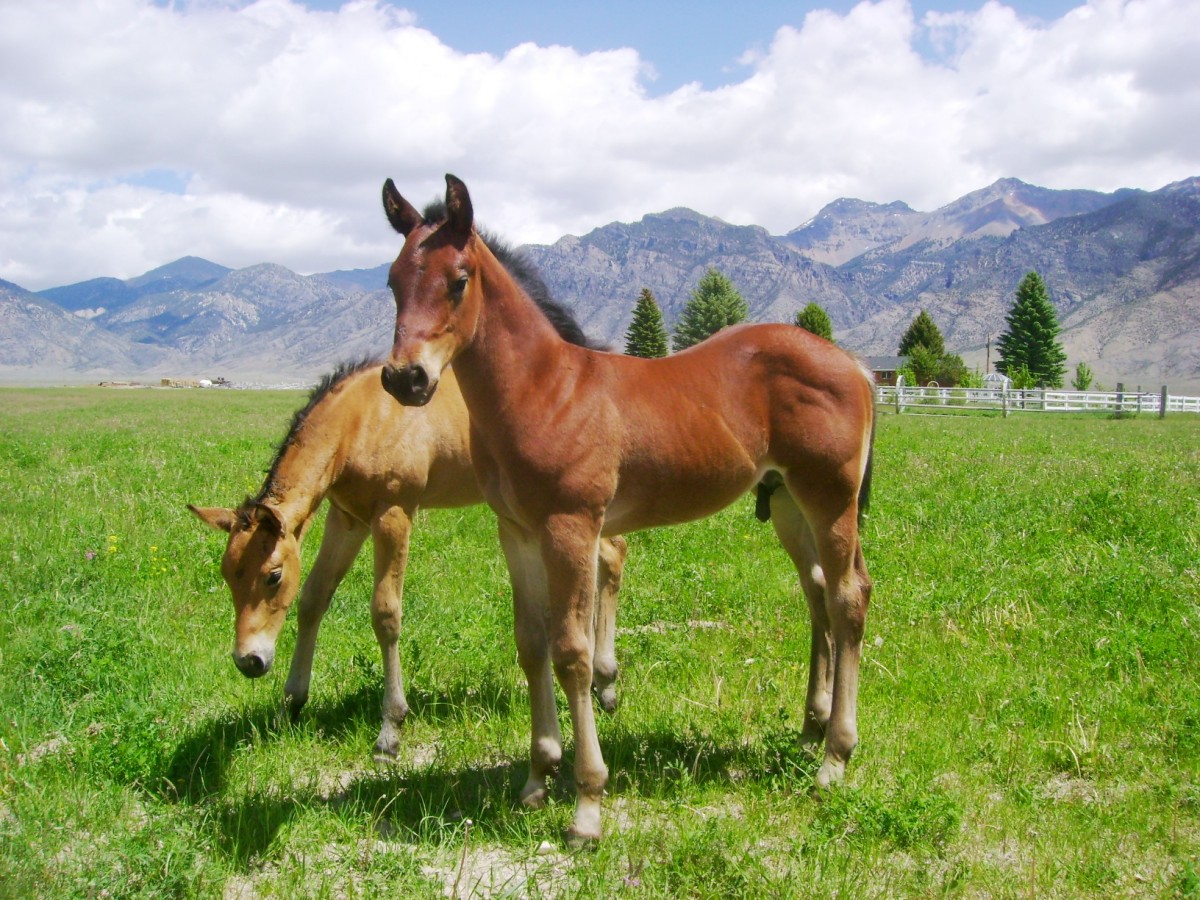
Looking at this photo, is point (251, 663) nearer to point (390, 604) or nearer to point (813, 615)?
point (390, 604)

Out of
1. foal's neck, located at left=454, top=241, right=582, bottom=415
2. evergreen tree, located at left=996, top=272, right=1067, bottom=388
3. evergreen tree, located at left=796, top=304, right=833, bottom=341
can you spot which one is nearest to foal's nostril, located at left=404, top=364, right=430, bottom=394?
foal's neck, located at left=454, top=241, right=582, bottom=415

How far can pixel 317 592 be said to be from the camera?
5609 millimetres

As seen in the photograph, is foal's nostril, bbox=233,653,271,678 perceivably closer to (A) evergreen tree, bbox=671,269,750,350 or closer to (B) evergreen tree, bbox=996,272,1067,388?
(A) evergreen tree, bbox=671,269,750,350

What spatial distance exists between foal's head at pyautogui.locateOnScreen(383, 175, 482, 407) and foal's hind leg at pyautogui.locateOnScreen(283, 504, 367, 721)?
243cm

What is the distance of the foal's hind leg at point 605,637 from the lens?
5698 mm

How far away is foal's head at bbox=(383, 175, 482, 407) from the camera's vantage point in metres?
3.45

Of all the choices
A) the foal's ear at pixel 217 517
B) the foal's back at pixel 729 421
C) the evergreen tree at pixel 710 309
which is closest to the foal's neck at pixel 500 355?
the foal's back at pixel 729 421

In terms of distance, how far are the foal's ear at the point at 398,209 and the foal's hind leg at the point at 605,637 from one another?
275 cm

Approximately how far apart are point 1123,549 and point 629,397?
6.27m

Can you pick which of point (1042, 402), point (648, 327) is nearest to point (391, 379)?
point (1042, 402)

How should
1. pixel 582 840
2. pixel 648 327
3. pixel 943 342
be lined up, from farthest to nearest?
pixel 943 342
pixel 648 327
pixel 582 840

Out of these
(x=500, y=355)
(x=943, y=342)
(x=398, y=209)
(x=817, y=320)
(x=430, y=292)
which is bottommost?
(x=500, y=355)

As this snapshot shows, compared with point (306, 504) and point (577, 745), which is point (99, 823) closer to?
point (306, 504)

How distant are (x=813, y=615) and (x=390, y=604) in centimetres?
270
